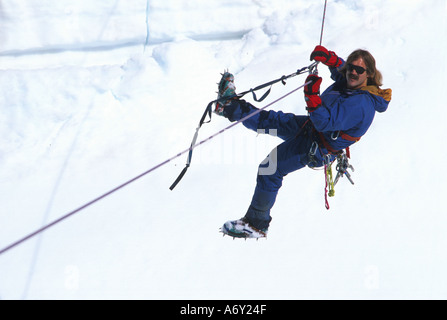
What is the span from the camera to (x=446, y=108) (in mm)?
3871

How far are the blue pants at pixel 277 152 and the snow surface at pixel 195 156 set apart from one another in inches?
22.8

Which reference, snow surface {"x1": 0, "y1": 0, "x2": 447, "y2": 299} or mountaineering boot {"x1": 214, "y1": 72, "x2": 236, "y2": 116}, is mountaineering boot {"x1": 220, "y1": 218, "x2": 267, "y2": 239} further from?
mountaineering boot {"x1": 214, "y1": 72, "x2": 236, "y2": 116}

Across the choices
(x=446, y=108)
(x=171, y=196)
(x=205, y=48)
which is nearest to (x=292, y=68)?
(x=205, y=48)

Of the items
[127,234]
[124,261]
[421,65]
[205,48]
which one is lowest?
[124,261]

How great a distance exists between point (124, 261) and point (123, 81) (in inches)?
79.5

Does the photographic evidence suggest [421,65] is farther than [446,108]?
Yes

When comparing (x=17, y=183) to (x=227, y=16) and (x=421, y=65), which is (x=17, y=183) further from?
(x=421, y=65)

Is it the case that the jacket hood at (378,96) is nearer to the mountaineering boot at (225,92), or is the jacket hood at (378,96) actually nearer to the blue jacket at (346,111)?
the blue jacket at (346,111)

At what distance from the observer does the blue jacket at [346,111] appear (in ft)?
7.46

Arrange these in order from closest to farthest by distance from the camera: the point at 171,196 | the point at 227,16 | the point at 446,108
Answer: the point at 171,196, the point at 446,108, the point at 227,16

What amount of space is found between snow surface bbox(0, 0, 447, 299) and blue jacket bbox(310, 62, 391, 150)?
1.00 meters

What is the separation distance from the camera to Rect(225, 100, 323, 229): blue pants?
2.66 m

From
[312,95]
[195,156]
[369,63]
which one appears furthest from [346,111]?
[195,156]

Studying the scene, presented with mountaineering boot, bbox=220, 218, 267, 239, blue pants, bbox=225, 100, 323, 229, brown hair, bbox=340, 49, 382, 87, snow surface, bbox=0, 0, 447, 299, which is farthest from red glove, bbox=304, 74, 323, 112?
snow surface, bbox=0, 0, 447, 299
